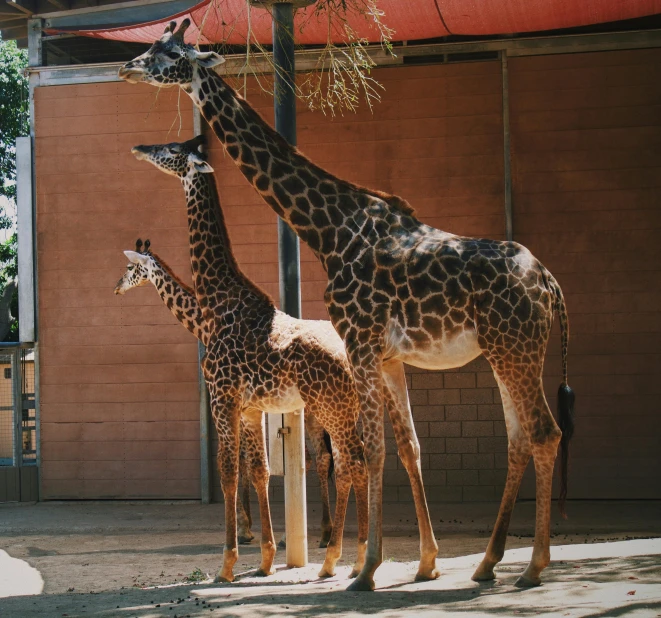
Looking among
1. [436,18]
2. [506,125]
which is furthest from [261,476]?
[506,125]

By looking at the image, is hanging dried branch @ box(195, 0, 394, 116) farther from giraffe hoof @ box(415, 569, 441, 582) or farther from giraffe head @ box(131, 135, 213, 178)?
giraffe hoof @ box(415, 569, 441, 582)

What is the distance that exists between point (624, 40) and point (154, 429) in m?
7.83

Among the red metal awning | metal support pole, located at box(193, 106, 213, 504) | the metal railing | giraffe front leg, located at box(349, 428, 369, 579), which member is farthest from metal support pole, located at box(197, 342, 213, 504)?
giraffe front leg, located at box(349, 428, 369, 579)

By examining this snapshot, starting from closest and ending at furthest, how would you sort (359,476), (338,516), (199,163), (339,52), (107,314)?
(338,516) < (359,476) < (199,163) < (339,52) < (107,314)

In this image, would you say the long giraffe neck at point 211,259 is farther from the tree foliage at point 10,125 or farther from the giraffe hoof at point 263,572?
the tree foliage at point 10,125

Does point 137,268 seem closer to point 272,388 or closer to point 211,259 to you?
point 211,259

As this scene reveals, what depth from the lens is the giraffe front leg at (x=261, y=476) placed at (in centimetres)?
740

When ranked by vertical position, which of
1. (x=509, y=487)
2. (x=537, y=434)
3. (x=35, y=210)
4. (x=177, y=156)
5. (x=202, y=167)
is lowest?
(x=509, y=487)

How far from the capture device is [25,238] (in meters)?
13.0

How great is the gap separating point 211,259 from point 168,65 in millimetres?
1678

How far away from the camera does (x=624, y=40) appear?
11953mm

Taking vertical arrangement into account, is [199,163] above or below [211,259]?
above

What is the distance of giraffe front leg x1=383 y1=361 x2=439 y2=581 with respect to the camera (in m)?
6.55

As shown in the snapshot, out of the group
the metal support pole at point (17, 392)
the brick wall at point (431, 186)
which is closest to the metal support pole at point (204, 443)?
the brick wall at point (431, 186)
